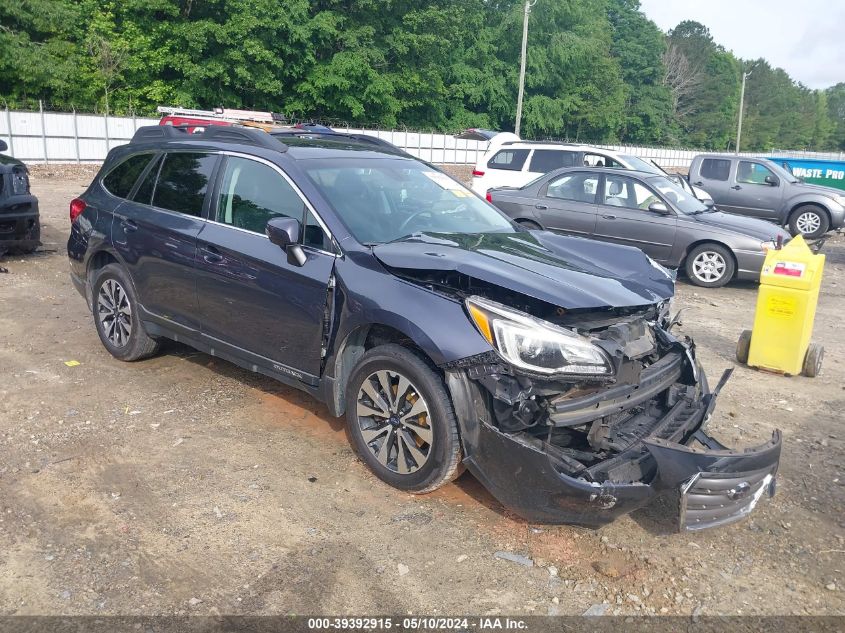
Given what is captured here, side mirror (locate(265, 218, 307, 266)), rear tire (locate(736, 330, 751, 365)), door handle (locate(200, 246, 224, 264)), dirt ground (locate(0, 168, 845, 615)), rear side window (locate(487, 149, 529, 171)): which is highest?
rear side window (locate(487, 149, 529, 171))

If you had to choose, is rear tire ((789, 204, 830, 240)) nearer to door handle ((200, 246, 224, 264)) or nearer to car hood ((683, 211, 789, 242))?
car hood ((683, 211, 789, 242))

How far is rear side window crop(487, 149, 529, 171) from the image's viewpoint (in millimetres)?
14758

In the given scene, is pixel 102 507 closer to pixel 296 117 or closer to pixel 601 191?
pixel 601 191

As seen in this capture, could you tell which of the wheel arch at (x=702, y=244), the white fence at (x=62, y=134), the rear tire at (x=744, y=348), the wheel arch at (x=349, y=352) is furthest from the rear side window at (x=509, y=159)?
the wheel arch at (x=349, y=352)

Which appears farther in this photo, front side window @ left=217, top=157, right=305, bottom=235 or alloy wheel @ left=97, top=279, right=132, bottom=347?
alloy wheel @ left=97, top=279, right=132, bottom=347

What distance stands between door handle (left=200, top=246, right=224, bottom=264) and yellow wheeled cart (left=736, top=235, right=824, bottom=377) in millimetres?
4528

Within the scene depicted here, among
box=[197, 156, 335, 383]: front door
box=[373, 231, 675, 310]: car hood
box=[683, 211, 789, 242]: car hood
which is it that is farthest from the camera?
box=[683, 211, 789, 242]: car hood

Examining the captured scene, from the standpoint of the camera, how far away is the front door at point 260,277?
14.1 ft

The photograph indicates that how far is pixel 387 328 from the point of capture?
400 centimetres

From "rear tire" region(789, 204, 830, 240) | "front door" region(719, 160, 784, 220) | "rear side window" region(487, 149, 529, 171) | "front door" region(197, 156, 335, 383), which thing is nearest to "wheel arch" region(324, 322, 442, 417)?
"front door" region(197, 156, 335, 383)

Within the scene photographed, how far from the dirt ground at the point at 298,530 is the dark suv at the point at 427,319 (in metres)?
0.29

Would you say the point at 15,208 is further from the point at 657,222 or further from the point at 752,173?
the point at 752,173

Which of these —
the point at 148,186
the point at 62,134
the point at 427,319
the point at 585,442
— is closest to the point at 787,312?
the point at 585,442

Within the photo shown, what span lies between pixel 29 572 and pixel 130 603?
56 centimetres
